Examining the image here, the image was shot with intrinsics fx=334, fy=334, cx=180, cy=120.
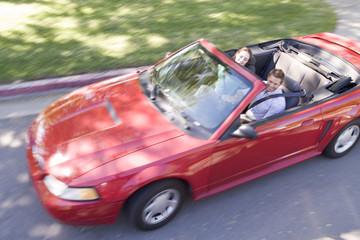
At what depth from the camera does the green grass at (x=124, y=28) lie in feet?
21.1

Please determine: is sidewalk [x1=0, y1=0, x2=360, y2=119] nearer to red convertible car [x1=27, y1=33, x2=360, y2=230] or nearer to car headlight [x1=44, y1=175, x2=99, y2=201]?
red convertible car [x1=27, y1=33, x2=360, y2=230]

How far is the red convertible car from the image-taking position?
2963 millimetres

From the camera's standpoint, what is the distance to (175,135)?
325cm

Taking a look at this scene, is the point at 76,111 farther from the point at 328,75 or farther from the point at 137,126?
the point at 328,75

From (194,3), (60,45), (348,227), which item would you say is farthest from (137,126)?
(194,3)

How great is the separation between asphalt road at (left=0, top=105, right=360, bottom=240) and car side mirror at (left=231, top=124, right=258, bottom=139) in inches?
36.3

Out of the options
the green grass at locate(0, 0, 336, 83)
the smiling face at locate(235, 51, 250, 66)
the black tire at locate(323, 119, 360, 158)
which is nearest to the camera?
the black tire at locate(323, 119, 360, 158)

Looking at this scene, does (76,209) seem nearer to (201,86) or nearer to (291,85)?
(201,86)

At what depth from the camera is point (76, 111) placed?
12.2ft

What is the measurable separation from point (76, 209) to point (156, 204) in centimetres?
74

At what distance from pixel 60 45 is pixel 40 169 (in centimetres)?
442

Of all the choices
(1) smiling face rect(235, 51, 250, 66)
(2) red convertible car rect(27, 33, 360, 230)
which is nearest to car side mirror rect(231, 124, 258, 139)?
(2) red convertible car rect(27, 33, 360, 230)

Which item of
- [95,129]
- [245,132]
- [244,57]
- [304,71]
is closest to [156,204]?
[95,129]

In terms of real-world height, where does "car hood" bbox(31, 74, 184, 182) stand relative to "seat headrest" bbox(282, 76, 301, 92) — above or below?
below
